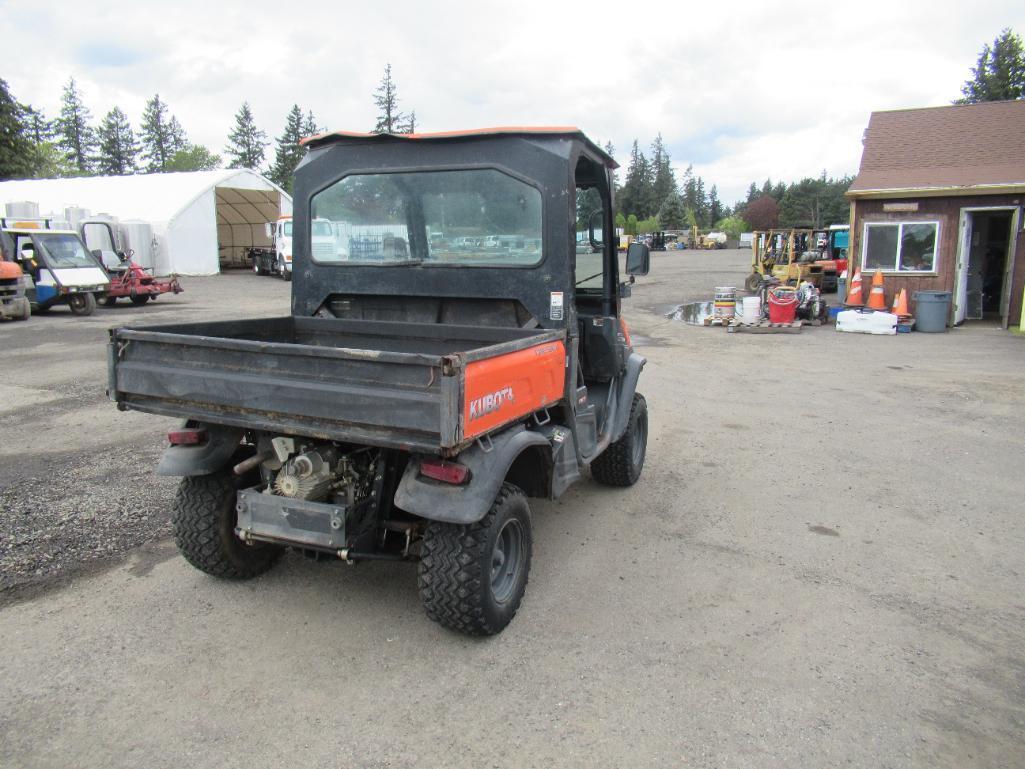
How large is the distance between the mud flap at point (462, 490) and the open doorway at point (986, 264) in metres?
16.7

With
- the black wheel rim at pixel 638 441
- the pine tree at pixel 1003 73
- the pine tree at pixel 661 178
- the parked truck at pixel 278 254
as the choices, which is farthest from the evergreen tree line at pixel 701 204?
the black wheel rim at pixel 638 441

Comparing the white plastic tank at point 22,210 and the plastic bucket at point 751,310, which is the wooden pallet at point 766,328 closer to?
the plastic bucket at point 751,310

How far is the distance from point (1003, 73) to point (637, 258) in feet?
157

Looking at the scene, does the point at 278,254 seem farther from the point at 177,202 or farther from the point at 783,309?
the point at 783,309

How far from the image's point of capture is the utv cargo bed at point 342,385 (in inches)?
115

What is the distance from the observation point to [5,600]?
149 inches

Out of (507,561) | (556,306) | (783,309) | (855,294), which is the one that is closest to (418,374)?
(507,561)

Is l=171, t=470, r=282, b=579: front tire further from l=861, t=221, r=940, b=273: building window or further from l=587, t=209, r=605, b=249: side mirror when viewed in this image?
l=861, t=221, r=940, b=273: building window

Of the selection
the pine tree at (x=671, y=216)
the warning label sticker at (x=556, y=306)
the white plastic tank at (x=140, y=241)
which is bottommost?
the warning label sticker at (x=556, y=306)

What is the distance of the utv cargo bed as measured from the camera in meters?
2.93

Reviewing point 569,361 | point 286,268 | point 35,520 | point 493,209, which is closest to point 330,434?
point 569,361

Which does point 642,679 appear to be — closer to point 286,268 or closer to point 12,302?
point 12,302

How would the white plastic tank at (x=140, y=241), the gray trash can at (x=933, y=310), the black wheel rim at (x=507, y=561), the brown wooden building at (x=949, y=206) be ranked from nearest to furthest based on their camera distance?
the black wheel rim at (x=507, y=561)
the gray trash can at (x=933, y=310)
the brown wooden building at (x=949, y=206)
the white plastic tank at (x=140, y=241)

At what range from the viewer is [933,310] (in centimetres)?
1573
